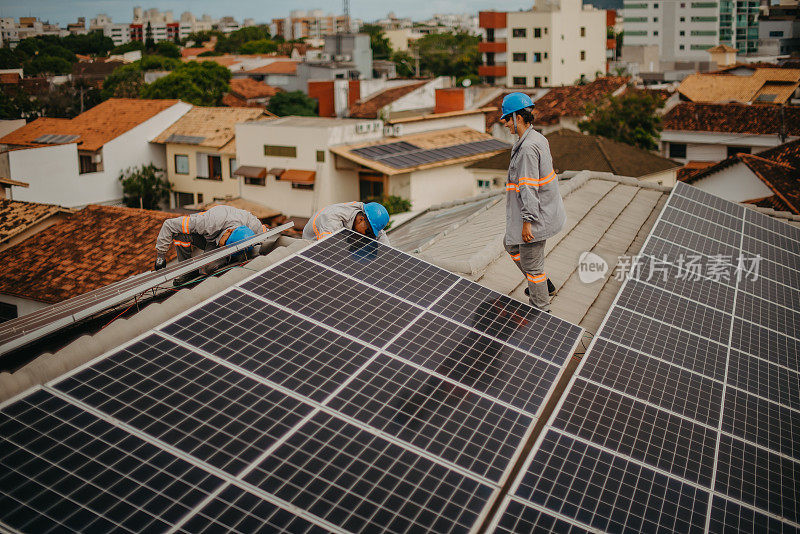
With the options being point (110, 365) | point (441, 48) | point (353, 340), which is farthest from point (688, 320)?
point (441, 48)

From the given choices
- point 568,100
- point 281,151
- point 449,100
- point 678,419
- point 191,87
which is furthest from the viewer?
point 191,87

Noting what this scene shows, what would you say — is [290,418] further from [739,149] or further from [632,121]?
[739,149]

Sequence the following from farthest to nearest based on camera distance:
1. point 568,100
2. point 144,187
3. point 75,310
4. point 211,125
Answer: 1. point 568,100
2. point 211,125
3. point 144,187
4. point 75,310

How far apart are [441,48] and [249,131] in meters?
112

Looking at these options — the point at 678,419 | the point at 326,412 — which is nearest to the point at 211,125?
the point at 678,419

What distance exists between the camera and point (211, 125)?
172 ft

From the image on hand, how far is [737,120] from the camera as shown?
167ft

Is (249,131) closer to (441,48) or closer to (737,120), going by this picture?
(737,120)

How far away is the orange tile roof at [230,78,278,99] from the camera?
88.8 meters

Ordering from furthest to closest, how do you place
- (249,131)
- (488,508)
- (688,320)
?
(249,131)
(688,320)
(488,508)

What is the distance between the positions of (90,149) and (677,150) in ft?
137

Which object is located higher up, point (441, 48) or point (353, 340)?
point (441, 48)

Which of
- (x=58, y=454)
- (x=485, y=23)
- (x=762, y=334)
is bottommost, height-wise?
(x=762, y=334)
